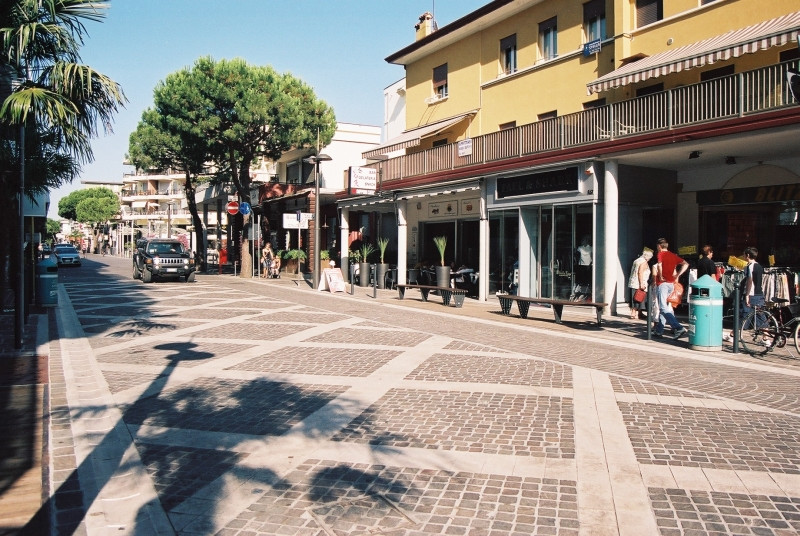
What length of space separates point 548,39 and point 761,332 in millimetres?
13015

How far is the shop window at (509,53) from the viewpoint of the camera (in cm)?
2117

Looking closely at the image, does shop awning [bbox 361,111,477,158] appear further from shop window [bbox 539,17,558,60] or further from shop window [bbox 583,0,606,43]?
shop window [bbox 583,0,606,43]

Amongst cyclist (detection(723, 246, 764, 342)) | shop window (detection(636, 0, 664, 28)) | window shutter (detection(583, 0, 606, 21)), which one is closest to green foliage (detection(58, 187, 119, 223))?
window shutter (detection(583, 0, 606, 21))

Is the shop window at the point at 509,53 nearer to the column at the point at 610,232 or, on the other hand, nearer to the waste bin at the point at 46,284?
the column at the point at 610,232

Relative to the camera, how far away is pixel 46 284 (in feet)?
51.5

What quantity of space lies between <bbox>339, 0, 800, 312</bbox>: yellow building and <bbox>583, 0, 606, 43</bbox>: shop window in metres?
0.04

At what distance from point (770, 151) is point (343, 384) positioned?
39.1 feet

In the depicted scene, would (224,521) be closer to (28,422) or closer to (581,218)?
(28,422)

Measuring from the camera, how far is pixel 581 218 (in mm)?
16438

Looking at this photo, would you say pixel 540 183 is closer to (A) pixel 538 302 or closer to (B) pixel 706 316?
(A) pixel 538 302

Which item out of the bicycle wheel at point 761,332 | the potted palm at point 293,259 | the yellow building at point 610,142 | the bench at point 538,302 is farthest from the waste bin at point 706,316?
the potted palm at point 293,259

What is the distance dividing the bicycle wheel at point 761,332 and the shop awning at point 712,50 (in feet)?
17.4

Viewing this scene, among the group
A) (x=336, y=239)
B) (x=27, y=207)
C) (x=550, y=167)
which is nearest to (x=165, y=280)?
(x=27, y=207)

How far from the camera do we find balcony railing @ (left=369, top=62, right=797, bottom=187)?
12.1 m
